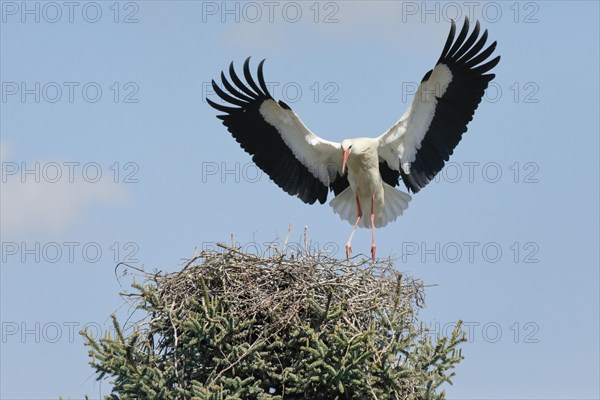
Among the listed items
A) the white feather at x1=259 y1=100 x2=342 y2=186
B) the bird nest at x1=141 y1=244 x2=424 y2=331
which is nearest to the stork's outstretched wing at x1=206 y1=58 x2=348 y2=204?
the white feather at x1=259 y1=100 x2=342 y2=186

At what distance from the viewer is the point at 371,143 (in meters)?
11.6

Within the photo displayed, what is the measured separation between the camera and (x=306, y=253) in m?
8.95

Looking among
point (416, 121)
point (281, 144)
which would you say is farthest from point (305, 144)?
point (416, 121)

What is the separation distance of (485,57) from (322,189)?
2.19 metres

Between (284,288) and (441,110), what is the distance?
363 centimetres

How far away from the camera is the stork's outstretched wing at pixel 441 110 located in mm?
11562

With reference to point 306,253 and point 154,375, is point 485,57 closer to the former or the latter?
point 306,253

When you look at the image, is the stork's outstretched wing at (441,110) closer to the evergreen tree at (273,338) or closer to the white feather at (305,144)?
the white feather at (305,144)

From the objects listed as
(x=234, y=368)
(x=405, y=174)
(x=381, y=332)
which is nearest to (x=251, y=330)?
(x=234, y=368)

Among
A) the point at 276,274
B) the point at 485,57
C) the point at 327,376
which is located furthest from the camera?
the point at 485,57

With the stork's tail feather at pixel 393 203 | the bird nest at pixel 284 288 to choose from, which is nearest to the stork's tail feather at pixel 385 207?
the stork's tail feather at pixel 393 203

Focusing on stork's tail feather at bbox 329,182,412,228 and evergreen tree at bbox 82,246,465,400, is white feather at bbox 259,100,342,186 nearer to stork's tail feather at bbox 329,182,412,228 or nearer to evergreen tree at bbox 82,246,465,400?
stork's tail feather at bbox 329,182,412,228

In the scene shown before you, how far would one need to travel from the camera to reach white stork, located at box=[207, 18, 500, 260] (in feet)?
38.0

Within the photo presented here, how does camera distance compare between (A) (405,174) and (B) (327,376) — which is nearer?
(B) (327,376)
